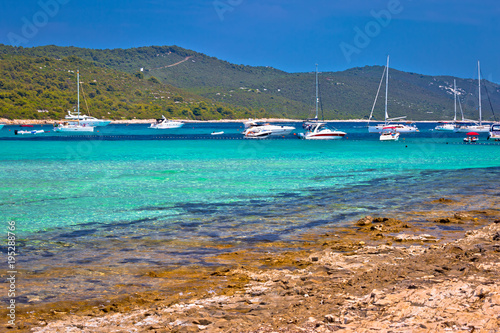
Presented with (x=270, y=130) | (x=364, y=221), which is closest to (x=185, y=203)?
(x=364, y=221)

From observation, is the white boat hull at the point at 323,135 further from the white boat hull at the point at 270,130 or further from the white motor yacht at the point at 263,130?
the white boat hull at the point at 270,130

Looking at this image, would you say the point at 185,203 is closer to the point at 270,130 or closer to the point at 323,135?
the point at 323,135

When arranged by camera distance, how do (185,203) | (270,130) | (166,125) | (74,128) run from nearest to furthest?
(185,203) → (270,130) → (74,128) → (166,125)

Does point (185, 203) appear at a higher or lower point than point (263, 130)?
lower

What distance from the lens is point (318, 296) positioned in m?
7.96

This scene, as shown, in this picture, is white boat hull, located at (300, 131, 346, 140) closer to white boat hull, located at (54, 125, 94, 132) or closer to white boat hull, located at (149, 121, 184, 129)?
white boat hull, located at (54, 125, 94, 132)

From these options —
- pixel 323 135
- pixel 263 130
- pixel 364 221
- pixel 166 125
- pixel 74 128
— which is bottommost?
pixel 364 221

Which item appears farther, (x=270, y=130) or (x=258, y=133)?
(x=270, y=130)

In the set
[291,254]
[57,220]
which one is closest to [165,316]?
[291,254]

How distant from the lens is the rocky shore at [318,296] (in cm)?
673

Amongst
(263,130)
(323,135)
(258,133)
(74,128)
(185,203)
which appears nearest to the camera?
(185,203)

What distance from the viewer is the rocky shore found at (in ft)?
22.1

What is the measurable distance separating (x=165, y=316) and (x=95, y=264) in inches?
155

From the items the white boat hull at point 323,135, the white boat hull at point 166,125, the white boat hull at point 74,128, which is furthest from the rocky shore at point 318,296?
the white boat hull at point 166,125
